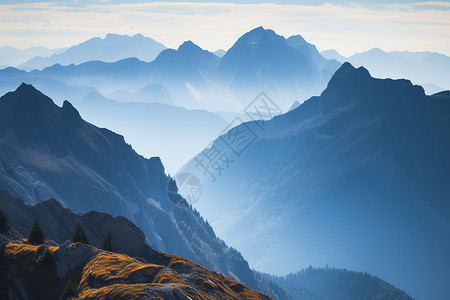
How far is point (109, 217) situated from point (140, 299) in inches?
2266

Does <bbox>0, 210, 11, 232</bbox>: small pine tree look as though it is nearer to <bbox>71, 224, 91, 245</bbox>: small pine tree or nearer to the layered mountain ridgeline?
the layered mountain ridgeline

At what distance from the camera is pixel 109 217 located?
439 ft

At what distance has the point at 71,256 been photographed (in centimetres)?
9838

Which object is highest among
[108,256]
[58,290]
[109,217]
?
[109,217]

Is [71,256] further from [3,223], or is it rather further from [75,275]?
[3,223]

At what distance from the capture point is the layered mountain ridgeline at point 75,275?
294 feet

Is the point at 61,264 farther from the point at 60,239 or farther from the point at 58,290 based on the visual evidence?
the point at 60,239

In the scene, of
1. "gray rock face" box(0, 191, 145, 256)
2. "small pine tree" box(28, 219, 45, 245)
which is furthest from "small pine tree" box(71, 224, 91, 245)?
"gray rock face" box(0, 191, 145, 256)

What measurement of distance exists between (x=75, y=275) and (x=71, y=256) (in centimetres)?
429

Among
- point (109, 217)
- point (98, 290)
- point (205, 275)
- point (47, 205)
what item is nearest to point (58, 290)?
point (98, 290)

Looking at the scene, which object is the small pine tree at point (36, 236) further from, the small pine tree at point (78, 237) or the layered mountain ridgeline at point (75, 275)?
the small pine tree at point (78, 237)

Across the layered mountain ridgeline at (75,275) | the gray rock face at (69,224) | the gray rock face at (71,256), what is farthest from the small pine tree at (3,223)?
the gray rock face at (69,224)

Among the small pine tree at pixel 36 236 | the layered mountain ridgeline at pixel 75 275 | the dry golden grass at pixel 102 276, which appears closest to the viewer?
the dry golden grass at pixel 102 276

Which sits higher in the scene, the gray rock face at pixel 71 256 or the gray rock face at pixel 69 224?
the gray rock face at pixel 69 224
